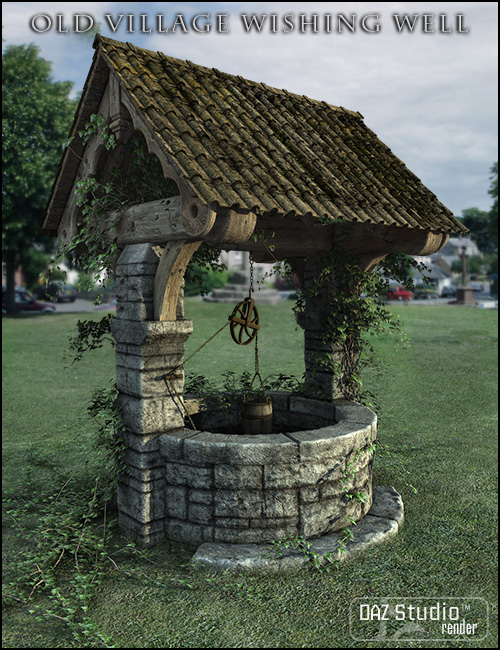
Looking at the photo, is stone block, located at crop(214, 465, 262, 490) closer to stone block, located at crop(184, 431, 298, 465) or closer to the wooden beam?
stone block, located at crop(184, 431, 298, 465)

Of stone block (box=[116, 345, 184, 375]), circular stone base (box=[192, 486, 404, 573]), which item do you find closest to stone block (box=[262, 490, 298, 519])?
circular stone base (box=[192, 486, 404, 573])

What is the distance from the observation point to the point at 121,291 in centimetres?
549

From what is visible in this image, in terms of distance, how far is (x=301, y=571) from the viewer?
4.72 meters

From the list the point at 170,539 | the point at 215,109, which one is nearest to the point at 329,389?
the point at 170,539

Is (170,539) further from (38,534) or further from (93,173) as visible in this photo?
(93,173)

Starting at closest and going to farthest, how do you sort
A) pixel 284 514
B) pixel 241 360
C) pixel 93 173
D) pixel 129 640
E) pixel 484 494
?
1. pixel 129 640
2. pixel 284 514
3. pixel 93 173
4. pixel 484 494
5. pixel 241 360

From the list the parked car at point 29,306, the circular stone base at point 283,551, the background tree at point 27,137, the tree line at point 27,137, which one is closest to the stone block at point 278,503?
the circular stone base at point 283,551

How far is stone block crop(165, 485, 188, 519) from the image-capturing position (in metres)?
5.16

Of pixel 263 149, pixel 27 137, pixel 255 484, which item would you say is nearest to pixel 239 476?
pixel 255 484

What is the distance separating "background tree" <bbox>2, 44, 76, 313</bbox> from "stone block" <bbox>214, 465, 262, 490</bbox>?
21.1 meters

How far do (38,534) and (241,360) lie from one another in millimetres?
9612

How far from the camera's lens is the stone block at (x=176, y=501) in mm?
5160

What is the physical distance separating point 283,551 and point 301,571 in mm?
234

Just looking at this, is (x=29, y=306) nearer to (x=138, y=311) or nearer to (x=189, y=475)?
(x=138, y=311)
